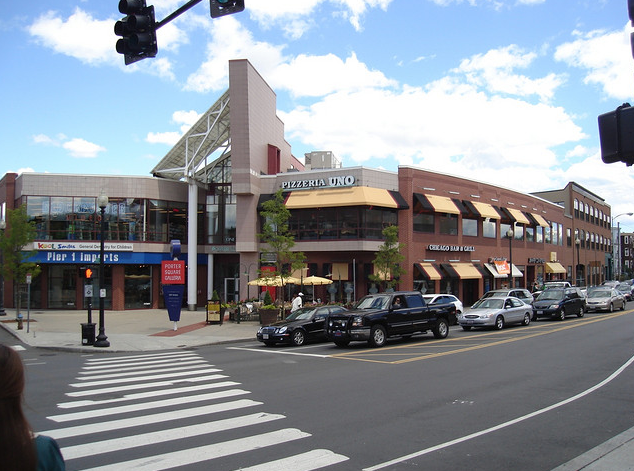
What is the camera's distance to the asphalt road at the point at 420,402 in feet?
22.6

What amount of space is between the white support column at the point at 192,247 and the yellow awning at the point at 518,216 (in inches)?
1114

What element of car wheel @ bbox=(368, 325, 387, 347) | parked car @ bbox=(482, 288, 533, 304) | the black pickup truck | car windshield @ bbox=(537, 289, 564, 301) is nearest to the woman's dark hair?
the black pickup truck

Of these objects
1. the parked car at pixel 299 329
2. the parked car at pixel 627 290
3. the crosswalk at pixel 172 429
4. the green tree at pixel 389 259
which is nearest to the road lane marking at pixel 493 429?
the crosswalk at pixel 172 429

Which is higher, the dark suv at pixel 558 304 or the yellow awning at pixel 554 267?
the yellow awning at pixel 554 267

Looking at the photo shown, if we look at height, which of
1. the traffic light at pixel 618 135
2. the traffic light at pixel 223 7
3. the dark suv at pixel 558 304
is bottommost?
the dark suv at pixel 558 304

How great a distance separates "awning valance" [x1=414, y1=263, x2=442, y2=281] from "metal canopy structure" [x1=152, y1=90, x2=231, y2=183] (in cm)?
1821

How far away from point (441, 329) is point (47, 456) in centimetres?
1990

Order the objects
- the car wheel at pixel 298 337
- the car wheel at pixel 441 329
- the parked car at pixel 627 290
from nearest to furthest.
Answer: the car wheel at pixel 298 337 → the car wheel at pixel 441 329 → the parked car at pixel 627 290

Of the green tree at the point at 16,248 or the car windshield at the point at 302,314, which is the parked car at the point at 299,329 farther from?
the green tree at the point at 16,248

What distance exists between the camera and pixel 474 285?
44812 millimetres

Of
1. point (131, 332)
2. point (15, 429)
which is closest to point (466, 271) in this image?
point (131, 332)

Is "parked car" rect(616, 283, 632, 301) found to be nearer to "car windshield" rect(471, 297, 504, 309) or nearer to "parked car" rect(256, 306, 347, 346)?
"car windshield" rect(471, 297, 504, 309)

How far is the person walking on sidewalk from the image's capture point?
87.9 inches

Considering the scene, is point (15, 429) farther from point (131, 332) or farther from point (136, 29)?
point (131, 332)
